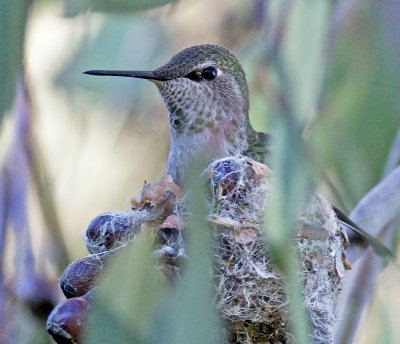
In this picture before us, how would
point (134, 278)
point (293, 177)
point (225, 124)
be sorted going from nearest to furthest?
point (134, 278), point (293, 177), point (225, 124)

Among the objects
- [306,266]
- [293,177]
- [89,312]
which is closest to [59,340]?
[89,312]

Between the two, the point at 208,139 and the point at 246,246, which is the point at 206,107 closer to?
the point at 208,139

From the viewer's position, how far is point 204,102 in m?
2.59

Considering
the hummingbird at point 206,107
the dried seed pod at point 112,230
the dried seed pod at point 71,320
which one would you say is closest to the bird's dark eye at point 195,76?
the hummingbird at point 206,107

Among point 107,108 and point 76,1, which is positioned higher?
point 76,1

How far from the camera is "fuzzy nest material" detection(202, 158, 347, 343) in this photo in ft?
6.18

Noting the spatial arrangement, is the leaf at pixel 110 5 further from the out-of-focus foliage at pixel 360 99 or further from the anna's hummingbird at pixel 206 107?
the out-of-focus foliage at pixel 360 99

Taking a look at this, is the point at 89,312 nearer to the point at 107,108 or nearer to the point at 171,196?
the point at 171,196

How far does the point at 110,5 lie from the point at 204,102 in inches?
22.1

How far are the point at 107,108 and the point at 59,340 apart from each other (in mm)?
1056

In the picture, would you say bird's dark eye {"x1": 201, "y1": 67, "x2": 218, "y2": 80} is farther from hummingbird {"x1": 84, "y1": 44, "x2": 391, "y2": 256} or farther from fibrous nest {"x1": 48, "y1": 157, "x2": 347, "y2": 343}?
fibrous nest {"x1": 48, "y1": 157, "x2": 347, "y2": 343}

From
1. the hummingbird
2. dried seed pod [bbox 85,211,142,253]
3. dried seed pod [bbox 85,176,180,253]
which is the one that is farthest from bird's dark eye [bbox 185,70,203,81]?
dried seed pod [bbox 85,211,142,253]

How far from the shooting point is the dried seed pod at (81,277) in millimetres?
1621

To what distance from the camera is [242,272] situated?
1896 millimetres
